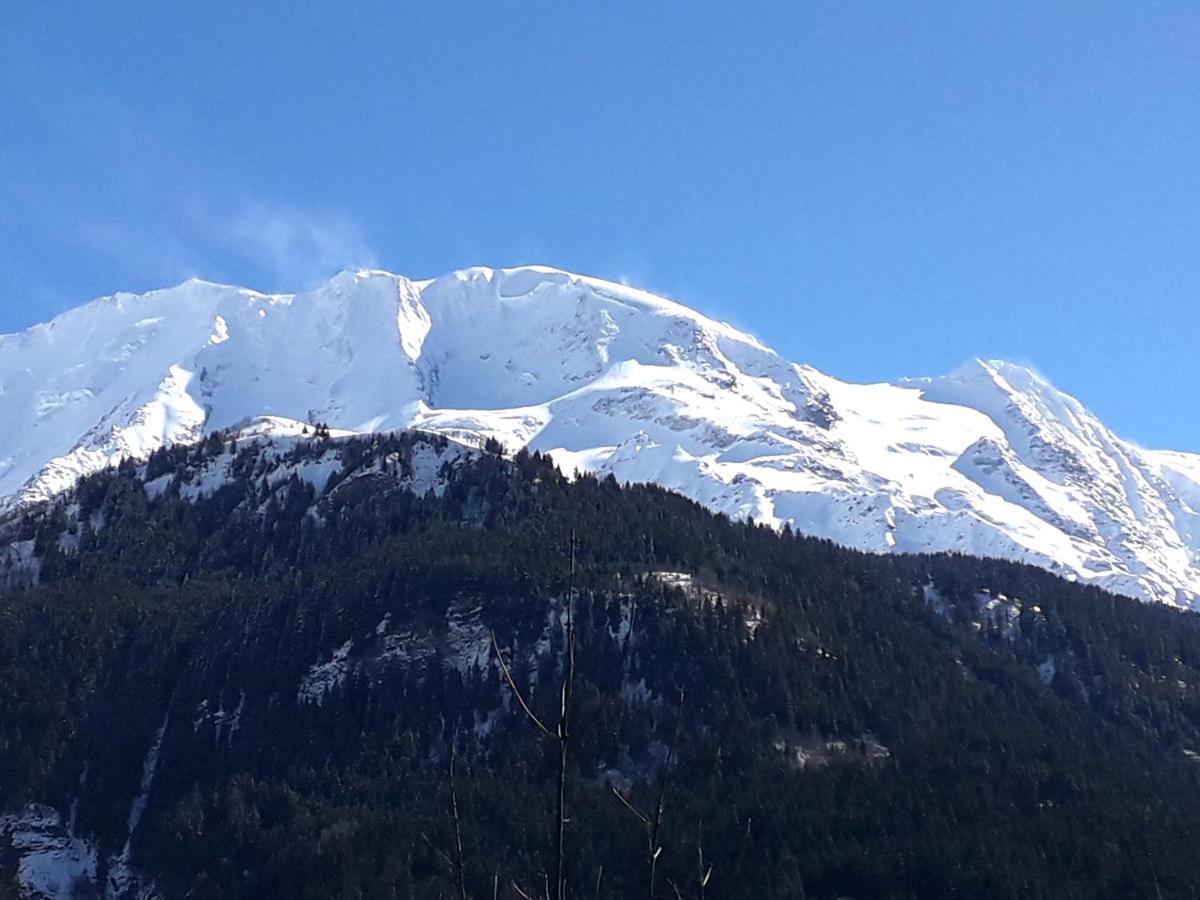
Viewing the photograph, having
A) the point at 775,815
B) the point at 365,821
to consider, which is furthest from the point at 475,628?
the point at 775,815

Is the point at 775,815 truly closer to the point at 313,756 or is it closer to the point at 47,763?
the point at 313,756

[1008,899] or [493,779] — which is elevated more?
[493,779]

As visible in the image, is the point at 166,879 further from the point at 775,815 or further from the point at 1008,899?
the point at 1008,899

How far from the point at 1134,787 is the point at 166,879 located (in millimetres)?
106211

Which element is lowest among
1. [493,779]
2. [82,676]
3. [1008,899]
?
[1008,899]

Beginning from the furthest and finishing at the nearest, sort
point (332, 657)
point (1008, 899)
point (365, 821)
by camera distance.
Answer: point (332, 657) → point (365, 821) → point (1008, 899)

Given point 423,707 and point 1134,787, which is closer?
point 1134,787

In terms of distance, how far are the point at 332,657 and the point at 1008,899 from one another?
99123 millimetres

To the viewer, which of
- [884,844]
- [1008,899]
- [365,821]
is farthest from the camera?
[365,821]

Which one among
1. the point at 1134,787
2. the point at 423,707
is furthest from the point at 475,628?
the point at 1134,787

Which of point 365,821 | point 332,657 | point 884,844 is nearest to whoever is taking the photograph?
point 884,844

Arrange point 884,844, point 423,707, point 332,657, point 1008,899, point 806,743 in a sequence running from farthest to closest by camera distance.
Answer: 1. point 332,657
2. point 423,707
3. point 806,743
4. point 884,844
5. point 1008,899

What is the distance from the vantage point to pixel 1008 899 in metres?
127

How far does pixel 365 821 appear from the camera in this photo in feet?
505
